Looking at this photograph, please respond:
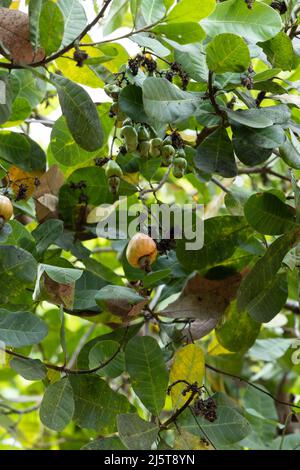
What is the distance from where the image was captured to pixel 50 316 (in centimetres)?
202

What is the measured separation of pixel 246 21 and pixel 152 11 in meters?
0.15

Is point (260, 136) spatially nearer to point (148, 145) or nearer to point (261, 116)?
point (261, 116)

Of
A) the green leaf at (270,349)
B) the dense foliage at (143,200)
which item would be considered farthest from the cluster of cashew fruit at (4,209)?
the green leaf at (270,349)

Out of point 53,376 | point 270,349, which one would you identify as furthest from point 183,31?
point 270,349

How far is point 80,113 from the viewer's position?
1100 mm

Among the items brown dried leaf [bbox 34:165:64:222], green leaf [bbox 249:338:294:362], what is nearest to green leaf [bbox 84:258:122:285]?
brown dried leaf [bbox 34:165:64:222]

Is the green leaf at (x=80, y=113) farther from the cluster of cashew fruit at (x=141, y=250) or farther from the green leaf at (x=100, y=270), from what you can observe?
the green leaf at (x=100, y=270)

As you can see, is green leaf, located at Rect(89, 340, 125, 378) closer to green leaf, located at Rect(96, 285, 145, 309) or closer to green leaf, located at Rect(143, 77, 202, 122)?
green leaf, located at Rect(96, 285, 145, 309)

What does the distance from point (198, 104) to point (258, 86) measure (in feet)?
0.45

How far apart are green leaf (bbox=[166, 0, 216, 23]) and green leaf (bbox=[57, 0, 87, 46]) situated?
0.13 meters

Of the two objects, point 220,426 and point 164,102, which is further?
point 220,426
